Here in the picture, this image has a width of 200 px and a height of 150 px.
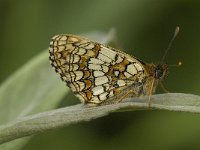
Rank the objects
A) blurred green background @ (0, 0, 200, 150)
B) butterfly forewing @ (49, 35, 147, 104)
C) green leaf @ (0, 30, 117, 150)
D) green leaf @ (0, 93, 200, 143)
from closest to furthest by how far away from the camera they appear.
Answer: green leaf @ (0, 93, 200, 143) < green leaf @ (0, 30, 117, 150) < butterfly forewing @ (49, 35, 147, 104) < blurred green background @ (0, 0, 200, 150)

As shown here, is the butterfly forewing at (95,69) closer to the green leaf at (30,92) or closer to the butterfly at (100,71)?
the butterfly at (100,71)

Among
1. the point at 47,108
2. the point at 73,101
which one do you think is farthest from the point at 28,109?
the point at 73,101

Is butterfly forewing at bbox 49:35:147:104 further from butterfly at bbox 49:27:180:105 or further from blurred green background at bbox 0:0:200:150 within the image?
blurred green background at bbox 0:0:200:150

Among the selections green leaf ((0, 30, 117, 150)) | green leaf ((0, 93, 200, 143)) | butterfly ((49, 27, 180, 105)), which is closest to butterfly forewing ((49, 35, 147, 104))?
butterfly ((49, 27, 180, 105))

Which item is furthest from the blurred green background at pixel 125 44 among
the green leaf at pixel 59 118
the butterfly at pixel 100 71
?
the green leaf at pixel 59 118

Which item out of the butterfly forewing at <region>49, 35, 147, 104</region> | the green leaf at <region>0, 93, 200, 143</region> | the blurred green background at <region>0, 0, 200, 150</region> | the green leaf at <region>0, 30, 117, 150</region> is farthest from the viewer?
the blurred green background at <region>0, 0, 200, 150</region>

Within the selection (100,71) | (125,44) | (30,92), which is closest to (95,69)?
(100,71)
